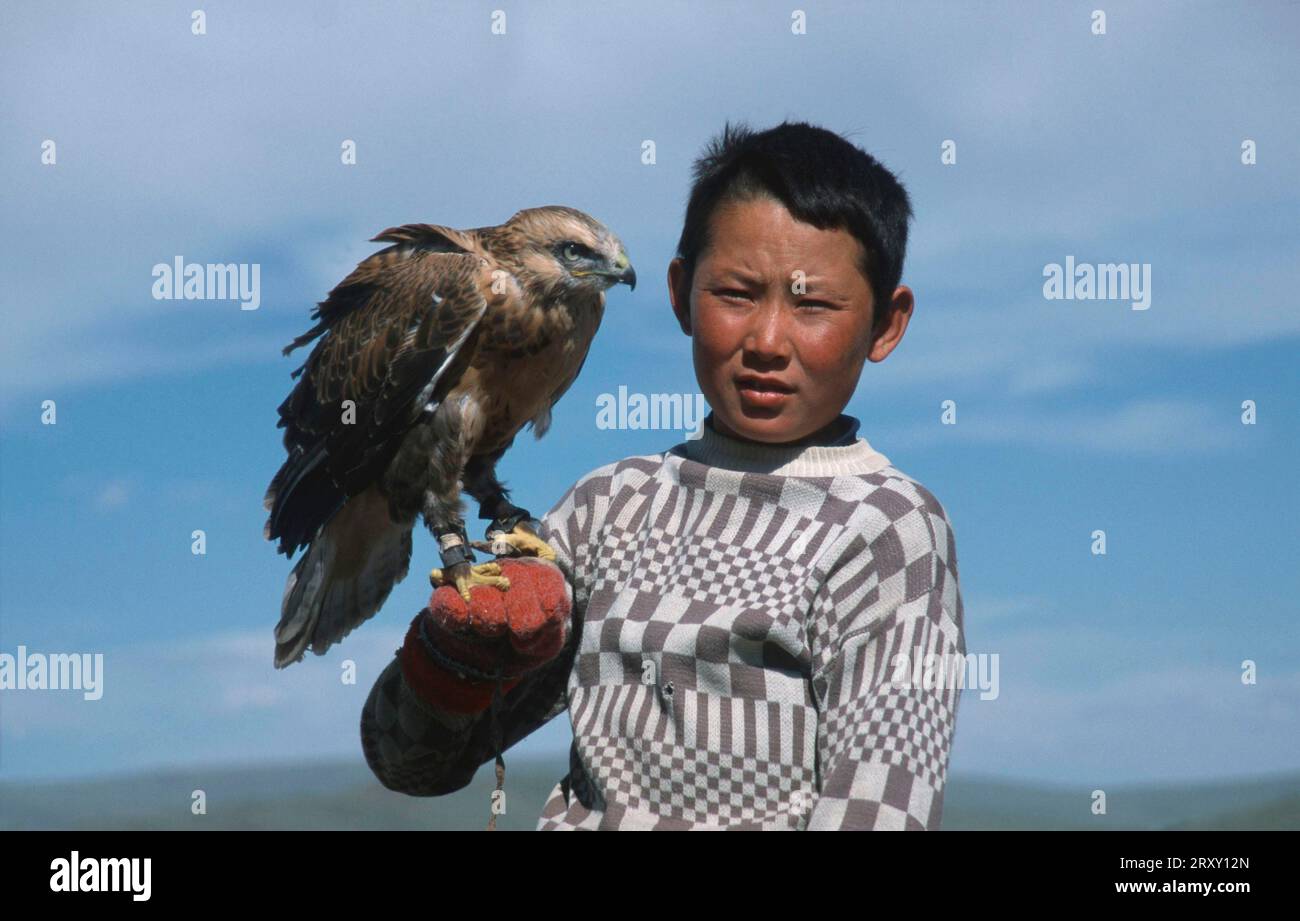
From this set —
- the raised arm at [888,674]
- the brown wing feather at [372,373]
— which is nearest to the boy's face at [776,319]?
the raised arm at [888,674]

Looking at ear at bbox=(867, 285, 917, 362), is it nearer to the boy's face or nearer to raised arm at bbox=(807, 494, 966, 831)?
the boy's face

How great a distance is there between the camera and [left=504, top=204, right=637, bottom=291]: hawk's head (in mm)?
2615

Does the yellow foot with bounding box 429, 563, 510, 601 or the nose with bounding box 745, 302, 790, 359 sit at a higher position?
the nose with bounding box 745, 302, 790, 359

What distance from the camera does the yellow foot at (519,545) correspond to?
89.3 inches

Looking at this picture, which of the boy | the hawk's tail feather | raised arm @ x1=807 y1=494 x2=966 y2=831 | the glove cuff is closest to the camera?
raised arm @ x1=807 y1=494 x2=966 y2=831

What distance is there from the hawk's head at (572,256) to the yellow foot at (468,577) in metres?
0.67

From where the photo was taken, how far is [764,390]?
2033mm

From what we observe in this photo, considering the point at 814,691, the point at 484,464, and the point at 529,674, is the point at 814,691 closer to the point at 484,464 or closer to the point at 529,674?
the point at 529,674

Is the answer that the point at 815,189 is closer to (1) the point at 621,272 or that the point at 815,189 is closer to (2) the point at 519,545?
(1) the point at 621,272

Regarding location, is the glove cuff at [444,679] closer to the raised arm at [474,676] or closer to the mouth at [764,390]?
the raised arm at [474,676]

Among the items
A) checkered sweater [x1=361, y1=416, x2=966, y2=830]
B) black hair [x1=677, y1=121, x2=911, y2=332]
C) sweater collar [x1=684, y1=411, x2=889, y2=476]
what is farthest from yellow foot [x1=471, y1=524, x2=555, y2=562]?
black hair [x1=677, y1=121, x2=911, y2=332]

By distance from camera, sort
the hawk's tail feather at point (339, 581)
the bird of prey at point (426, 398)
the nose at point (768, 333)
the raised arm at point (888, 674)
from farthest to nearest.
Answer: the hawk's tail feather at point (339, 581), the bird of prey at point (426, 398), the nose at point (768, 333), the raised arm at point (888, 674)

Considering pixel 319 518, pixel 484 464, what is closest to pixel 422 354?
pixel 484 464

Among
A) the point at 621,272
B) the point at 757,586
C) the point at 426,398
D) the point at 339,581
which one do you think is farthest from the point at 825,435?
the point at 339,581
